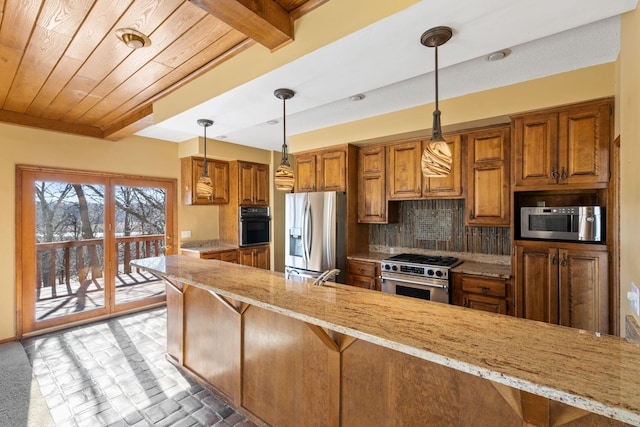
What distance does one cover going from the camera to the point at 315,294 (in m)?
1.71

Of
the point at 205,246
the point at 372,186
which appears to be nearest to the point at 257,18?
the point at 372,186

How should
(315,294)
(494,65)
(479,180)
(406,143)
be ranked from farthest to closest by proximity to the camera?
(406,143) → (479,180) → (494,65) → (315,294)

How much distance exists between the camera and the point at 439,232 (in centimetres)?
369

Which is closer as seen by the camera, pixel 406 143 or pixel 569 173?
pixel 569 173

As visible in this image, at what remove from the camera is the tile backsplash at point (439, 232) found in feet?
11.0

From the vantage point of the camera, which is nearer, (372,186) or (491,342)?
(491,342)

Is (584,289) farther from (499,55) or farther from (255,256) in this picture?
(255,256)

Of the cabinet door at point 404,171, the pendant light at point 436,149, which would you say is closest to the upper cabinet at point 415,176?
the cabinet door at point 404,171

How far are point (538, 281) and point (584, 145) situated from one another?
1.18 m

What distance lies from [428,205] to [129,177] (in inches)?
165

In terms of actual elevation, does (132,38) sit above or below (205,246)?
above

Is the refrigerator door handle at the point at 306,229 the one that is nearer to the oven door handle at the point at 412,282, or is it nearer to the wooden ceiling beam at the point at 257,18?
the oven door handle at the point at 412,282

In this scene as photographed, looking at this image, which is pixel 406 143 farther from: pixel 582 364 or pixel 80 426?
pixel 80 426

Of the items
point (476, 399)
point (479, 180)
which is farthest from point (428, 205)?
point (476, 399)
